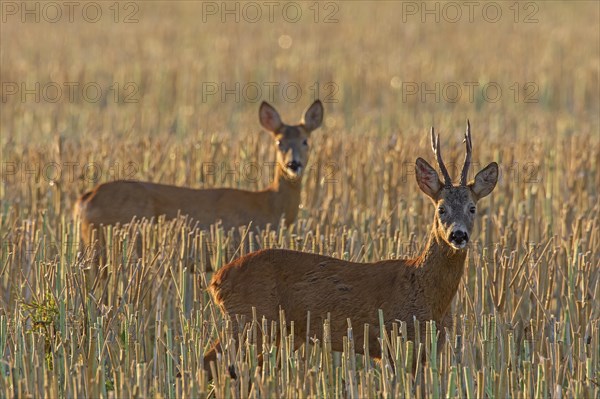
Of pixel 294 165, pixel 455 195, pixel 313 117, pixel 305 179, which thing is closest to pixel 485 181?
pixel 455 195

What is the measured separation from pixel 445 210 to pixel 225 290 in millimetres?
1335

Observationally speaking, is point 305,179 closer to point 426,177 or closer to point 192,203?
point 192,203

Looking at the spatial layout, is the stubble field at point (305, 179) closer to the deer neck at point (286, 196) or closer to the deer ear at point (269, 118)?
the deer neck at point (286, 196)

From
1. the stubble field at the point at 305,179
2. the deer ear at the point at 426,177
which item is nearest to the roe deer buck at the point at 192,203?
the stubble field at the point at 305,179

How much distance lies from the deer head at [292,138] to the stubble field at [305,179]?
1.48 ft

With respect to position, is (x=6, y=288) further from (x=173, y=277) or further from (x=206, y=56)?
(x=206, y=56)

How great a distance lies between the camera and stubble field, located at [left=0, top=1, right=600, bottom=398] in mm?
6043

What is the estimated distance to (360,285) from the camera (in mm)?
6746

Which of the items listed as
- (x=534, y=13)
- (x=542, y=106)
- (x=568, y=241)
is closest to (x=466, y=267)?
(x=568, y=241)

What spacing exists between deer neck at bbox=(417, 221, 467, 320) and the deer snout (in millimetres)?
247

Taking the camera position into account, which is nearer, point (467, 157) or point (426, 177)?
point (467, 157)

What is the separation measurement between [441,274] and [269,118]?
4047mm

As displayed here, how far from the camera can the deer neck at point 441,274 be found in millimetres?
6688

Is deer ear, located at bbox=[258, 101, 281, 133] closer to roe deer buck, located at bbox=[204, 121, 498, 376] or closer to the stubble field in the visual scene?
the stubble field
